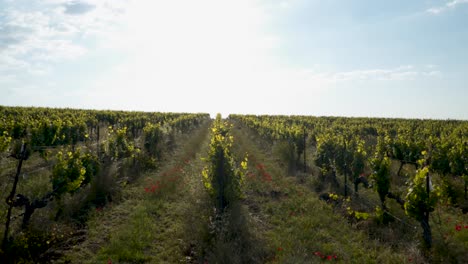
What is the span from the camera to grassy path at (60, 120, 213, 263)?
765 cm


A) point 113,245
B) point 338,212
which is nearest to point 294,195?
point 338,212

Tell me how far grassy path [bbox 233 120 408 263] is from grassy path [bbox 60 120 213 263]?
1980 mm

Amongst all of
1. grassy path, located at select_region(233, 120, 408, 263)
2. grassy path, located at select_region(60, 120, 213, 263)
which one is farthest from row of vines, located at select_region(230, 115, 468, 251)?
grassy path, located at select_region(60, 120, 213, 263)

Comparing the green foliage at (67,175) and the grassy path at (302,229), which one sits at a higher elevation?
the green foliage at (67,175)

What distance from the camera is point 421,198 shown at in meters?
7.96

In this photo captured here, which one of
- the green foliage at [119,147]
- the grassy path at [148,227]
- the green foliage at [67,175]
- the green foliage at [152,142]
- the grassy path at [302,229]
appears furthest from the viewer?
the green foliage at [152,142]

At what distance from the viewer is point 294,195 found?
500 inches

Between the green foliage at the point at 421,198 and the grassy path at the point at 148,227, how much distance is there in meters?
5.20

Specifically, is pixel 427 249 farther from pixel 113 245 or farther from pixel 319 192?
pixel 113 245

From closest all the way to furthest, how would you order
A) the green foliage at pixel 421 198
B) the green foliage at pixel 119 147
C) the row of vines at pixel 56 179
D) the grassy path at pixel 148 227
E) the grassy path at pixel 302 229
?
the row of vines at pixel 56 179 → the grassy path at pixel 302 229 → the grassy path at pixel 148 227 → the green foliage at pixel 421 198 → the green foliage at pixel 119 147

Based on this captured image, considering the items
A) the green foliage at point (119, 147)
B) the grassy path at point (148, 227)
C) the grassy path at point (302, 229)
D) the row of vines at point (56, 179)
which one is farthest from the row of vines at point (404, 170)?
the green foliage at point (119, 147)

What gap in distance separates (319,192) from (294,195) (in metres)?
1.28

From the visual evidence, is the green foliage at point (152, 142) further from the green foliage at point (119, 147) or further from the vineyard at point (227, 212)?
the vineyard at point (227, 212)

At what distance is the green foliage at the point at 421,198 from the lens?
787 centimetres
